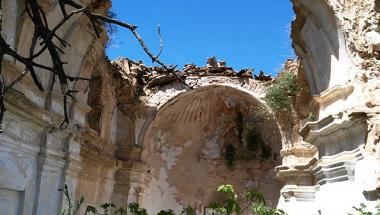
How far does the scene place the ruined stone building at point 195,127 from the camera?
20.3 ft

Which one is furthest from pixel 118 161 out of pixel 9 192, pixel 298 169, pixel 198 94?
pixel 9 192

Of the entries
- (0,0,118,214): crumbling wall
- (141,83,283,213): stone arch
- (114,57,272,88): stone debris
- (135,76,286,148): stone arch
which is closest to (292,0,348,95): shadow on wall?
(0,0,118,214): crumbling wall

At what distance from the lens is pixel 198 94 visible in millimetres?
15484

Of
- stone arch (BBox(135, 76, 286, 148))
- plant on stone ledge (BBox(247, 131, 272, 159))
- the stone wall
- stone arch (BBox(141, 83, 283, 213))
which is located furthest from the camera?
plant on stone ledge (BBox(247, 131, 272, 159))

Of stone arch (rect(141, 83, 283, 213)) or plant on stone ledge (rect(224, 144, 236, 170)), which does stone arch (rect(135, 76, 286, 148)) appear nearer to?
stone arch (rect(141, 83, 283, 213))

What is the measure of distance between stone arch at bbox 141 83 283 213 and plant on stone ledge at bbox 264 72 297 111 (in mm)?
3139

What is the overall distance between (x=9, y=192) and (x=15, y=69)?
1.73 metres

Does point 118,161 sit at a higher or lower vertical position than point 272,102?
lower

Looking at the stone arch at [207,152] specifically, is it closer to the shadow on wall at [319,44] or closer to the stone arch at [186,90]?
the stone arch at [186,90]

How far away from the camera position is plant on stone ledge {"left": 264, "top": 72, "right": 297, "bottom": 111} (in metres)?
11.3

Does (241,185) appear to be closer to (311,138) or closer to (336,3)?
(311,138)

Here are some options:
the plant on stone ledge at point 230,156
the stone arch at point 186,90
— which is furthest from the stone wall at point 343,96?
the plant on stone ledge at point 230,156

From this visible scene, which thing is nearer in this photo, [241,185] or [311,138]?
[311,138]

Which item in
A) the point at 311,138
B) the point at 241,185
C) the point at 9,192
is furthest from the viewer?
the point at 241,185
